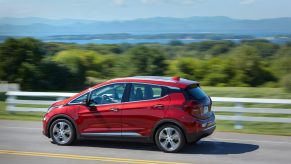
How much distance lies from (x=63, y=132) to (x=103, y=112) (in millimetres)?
1102

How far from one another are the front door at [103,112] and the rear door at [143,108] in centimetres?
19

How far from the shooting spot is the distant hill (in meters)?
45.2

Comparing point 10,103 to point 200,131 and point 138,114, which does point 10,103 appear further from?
point 200,131

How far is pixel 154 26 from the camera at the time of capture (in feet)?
177

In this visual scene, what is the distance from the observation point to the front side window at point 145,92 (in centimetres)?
1111

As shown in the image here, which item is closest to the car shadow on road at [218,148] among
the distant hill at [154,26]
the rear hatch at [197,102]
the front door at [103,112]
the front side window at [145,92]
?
the rear hatch at [197,102]

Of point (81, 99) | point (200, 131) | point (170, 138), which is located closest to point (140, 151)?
point (170, 138)

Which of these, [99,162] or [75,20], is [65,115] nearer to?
[99,162]

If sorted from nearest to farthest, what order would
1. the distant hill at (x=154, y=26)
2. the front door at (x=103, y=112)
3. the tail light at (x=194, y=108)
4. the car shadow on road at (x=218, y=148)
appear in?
1. the tail light at (x=194, y=108)
2. the car shadow on road at (x=218, y=148)
3. the front door at (x=103, y=112)
4. the distant hill at (x=154, y=26)

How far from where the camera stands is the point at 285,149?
11.6m

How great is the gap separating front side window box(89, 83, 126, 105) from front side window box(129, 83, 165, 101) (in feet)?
0.85

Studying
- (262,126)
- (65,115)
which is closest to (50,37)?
(262,126)

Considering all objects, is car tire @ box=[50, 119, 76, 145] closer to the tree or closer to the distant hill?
the tree

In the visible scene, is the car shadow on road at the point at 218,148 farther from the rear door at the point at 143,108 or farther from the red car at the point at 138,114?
the rear door at the point at 143,108
